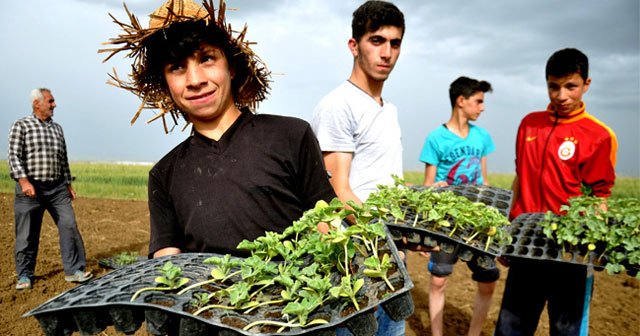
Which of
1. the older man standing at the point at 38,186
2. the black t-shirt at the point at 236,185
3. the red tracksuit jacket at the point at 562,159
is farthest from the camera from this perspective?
the older man standing at the point at 38,186

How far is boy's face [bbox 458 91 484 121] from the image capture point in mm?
4309

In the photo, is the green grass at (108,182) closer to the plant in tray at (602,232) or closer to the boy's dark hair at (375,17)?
the boy's dark hair at (375,17)

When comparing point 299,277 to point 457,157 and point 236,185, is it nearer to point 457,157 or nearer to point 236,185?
point 236,185

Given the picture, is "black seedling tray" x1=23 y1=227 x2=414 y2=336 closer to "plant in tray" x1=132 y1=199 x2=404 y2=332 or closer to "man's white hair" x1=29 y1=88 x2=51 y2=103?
"plant in tray" x1=132 y1=199 x2=404 y2=332

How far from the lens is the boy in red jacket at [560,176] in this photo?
2684 mm

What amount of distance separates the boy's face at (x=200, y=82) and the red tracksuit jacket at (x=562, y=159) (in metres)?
2.34

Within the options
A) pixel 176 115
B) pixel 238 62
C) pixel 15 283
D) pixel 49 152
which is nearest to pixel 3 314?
pixel 15 283

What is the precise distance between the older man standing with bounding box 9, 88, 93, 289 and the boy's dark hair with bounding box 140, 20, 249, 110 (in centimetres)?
423

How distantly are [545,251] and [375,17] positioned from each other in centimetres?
171

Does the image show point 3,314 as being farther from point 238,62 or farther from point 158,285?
point 158,285

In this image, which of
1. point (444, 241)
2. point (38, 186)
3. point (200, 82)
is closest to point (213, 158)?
point (200, 82)

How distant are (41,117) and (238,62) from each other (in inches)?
188

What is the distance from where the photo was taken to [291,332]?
0.92m

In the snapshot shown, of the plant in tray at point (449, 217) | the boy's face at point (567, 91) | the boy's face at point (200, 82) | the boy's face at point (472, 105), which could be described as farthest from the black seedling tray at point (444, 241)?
the boy's face at point (472, 105)
